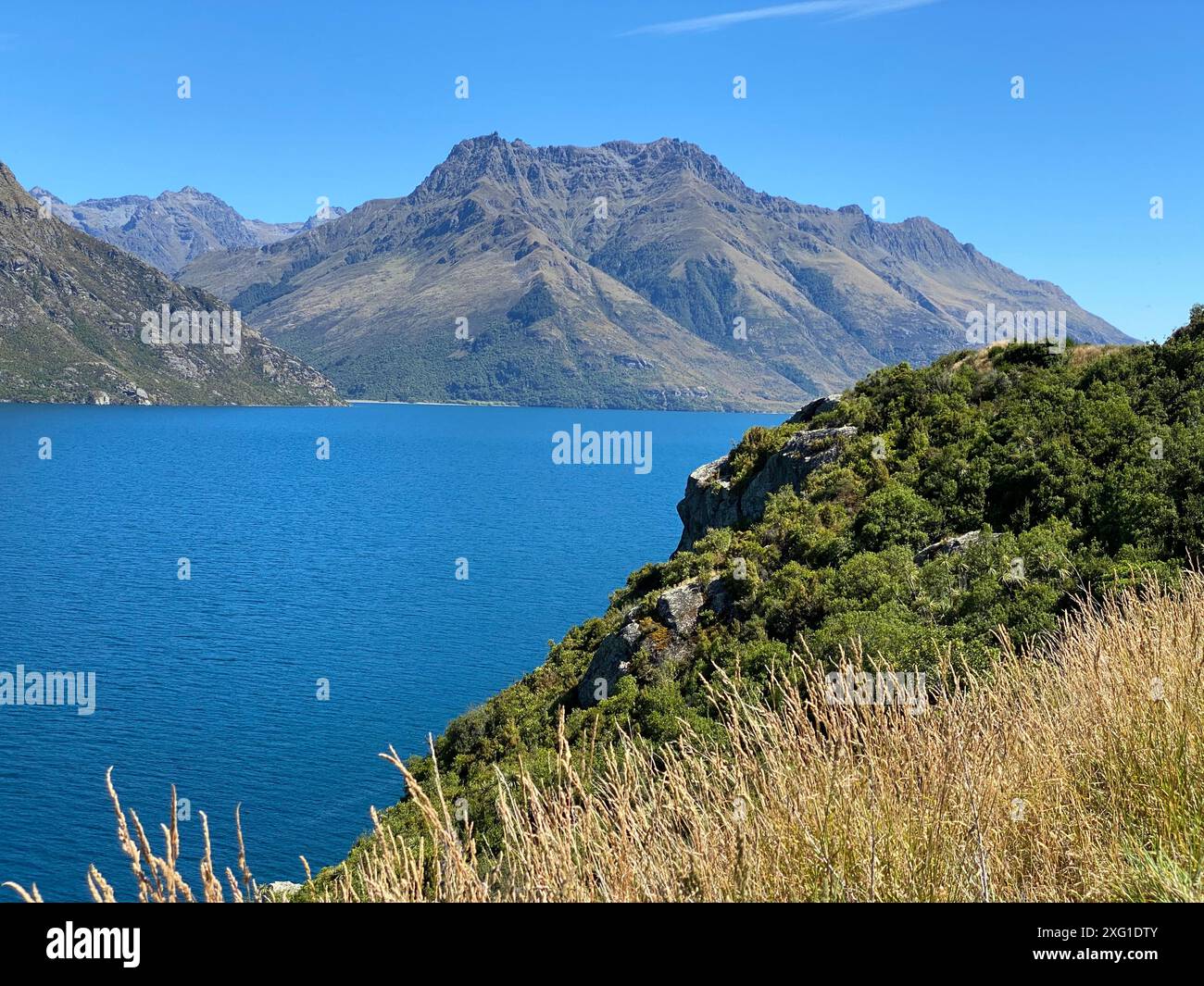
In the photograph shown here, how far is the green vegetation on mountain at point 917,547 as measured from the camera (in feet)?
58.2

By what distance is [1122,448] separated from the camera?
21.4 meters

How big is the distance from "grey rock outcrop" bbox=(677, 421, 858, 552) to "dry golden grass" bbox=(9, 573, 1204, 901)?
23.6 meters

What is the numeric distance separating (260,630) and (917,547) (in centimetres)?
4703

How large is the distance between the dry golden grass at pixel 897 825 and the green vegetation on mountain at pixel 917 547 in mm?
9797

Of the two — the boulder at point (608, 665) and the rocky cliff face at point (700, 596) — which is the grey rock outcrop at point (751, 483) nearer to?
the rocky cliff face at point (700, 596)

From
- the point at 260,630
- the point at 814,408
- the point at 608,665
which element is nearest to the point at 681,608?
the point at 608,665

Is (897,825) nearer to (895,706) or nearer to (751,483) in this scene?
(895,706)

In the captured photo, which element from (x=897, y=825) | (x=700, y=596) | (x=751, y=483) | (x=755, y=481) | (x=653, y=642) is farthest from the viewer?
(x=751, y=483)

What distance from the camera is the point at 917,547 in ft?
73.2

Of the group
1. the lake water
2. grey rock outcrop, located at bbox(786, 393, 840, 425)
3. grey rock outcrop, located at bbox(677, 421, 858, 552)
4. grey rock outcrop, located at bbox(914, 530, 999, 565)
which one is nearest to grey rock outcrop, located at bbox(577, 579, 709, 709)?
grey rock outcrop, located at bbox(914, 530, 999, 565)

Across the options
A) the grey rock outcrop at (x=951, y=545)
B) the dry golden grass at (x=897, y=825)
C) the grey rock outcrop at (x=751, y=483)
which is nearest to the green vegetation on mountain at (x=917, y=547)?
the grey rock outcrop at (x=951, y=545)
